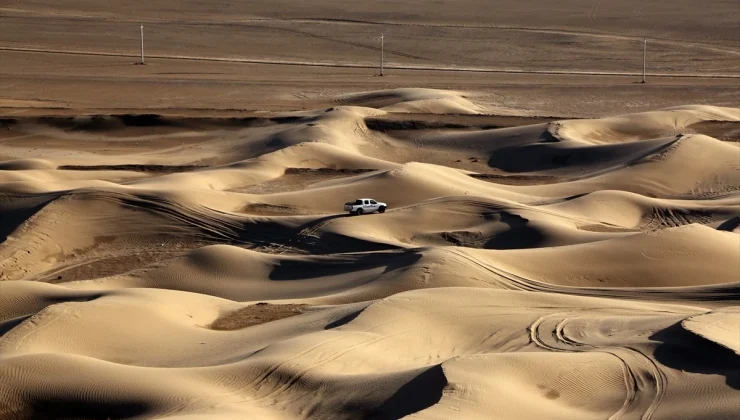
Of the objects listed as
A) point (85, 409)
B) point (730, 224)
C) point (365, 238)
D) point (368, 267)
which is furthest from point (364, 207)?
point (85, 409)

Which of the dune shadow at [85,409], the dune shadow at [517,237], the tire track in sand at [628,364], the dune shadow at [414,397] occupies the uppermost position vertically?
the dune shadow at [414,397]

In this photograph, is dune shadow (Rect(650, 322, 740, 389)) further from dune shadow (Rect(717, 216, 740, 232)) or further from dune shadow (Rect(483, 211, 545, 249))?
dune shadow (Rect(717, 216, 740, 232))

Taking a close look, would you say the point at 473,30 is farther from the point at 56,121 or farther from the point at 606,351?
the point at 606,351

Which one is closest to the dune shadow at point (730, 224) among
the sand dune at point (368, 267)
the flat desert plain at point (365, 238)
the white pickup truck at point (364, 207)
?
the sand dune at point (368, 267)

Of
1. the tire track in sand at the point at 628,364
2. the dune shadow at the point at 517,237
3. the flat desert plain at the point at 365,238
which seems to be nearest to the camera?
the tire track in sand at the point at 628,364

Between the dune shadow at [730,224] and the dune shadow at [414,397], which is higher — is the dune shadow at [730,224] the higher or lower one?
the lower one

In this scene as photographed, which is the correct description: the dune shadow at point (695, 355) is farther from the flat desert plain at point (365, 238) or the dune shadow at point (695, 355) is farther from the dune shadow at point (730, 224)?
the dune shadow at point (730, 224)

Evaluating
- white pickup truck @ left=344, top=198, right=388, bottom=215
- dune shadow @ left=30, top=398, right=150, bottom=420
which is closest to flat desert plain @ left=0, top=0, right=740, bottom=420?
dune shadow @ left=30, top=398, right=150, bottom=420
